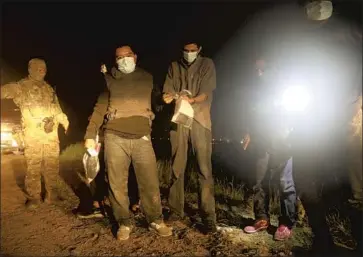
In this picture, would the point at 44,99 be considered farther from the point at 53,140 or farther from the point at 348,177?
the point at 348,177

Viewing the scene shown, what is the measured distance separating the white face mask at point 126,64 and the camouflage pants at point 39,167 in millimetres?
2398

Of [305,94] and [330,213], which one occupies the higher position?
[305,94]

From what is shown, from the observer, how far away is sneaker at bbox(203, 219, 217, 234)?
15.2 ft

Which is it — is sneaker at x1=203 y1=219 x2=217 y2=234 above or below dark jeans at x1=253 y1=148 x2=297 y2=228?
below

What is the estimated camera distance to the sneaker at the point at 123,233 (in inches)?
177

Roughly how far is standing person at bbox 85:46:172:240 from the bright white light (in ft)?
5.69

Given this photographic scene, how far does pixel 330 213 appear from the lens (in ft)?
16.1

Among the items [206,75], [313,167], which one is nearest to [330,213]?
[313,167]

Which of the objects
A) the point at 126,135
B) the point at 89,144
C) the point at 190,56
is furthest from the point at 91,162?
the point at 190,56

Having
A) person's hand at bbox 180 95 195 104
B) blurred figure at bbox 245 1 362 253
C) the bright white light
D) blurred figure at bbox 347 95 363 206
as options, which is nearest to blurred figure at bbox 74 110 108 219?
person's hand at bbox 180 95 195 104

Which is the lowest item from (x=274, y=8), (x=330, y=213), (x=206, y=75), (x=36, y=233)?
(x=36, y=233)

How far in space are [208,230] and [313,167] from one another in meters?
1.59

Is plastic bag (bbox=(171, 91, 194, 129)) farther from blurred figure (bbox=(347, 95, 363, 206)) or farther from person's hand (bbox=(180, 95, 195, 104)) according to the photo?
blurred figure (bbox=(347, 95, 363, 206))

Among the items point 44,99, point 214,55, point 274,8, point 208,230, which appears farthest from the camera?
point 214,55
